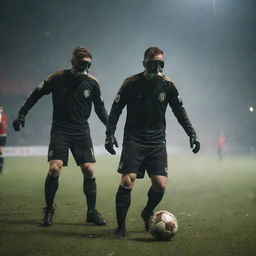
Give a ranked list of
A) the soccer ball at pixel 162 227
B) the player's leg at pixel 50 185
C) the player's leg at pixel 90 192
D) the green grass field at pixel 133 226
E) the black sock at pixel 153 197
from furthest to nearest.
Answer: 1. the player's leg at pixel 90 192
2. the player's leg at pixel 50 185
3. the black sock at pixel 153 197
4. the soccer ball at pixel 162 227
5. the green grass field at pixel 133 226

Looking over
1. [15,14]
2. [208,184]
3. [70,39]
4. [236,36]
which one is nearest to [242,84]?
[236,36]

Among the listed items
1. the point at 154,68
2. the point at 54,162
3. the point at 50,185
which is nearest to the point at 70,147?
the point at 54,162

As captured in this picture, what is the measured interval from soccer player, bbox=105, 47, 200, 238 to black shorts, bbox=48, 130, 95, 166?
28.9 inches

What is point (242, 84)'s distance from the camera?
195 ft

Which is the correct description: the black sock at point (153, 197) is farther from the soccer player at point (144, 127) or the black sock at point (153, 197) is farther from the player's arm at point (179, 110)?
the player's arm at point (179, 110)

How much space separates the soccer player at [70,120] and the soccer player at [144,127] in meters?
0.76

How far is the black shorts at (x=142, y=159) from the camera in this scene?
17.5 feet

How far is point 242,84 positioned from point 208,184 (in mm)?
50032

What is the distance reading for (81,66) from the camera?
19.8ft

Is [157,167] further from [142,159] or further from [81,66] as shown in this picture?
[81,66]

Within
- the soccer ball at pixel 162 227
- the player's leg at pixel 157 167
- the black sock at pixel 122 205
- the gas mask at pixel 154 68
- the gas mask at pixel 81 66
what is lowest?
the soccer ball at pixel 162 227

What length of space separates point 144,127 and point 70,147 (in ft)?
4.30

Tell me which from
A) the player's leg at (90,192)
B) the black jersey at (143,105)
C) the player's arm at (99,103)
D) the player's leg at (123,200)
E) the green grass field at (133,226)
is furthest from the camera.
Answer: the player's arm at (99,103)


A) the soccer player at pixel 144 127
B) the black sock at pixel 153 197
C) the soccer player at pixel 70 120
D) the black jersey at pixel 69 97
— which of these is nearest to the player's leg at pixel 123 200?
the soccer player at pixel 144 127
